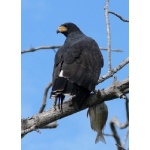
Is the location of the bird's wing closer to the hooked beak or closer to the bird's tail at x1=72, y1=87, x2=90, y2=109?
the bird's tail at x1=72, y1=87, x2=90, y2=109

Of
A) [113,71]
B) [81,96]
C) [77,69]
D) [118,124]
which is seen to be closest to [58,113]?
[81,96]

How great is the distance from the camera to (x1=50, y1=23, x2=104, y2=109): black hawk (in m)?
2.78

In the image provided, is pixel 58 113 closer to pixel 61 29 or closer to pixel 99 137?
pixel 99 137

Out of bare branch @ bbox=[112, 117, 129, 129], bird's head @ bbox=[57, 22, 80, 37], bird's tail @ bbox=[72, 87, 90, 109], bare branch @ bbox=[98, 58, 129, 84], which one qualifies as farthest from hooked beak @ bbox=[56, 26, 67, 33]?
bird's tail @ bbox=[72, 87, 90, 109]

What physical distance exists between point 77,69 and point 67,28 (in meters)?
0.91

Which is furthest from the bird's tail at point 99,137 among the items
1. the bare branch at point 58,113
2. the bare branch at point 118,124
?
the bare branch at point 118,124

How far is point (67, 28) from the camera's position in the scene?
3.73 meters
